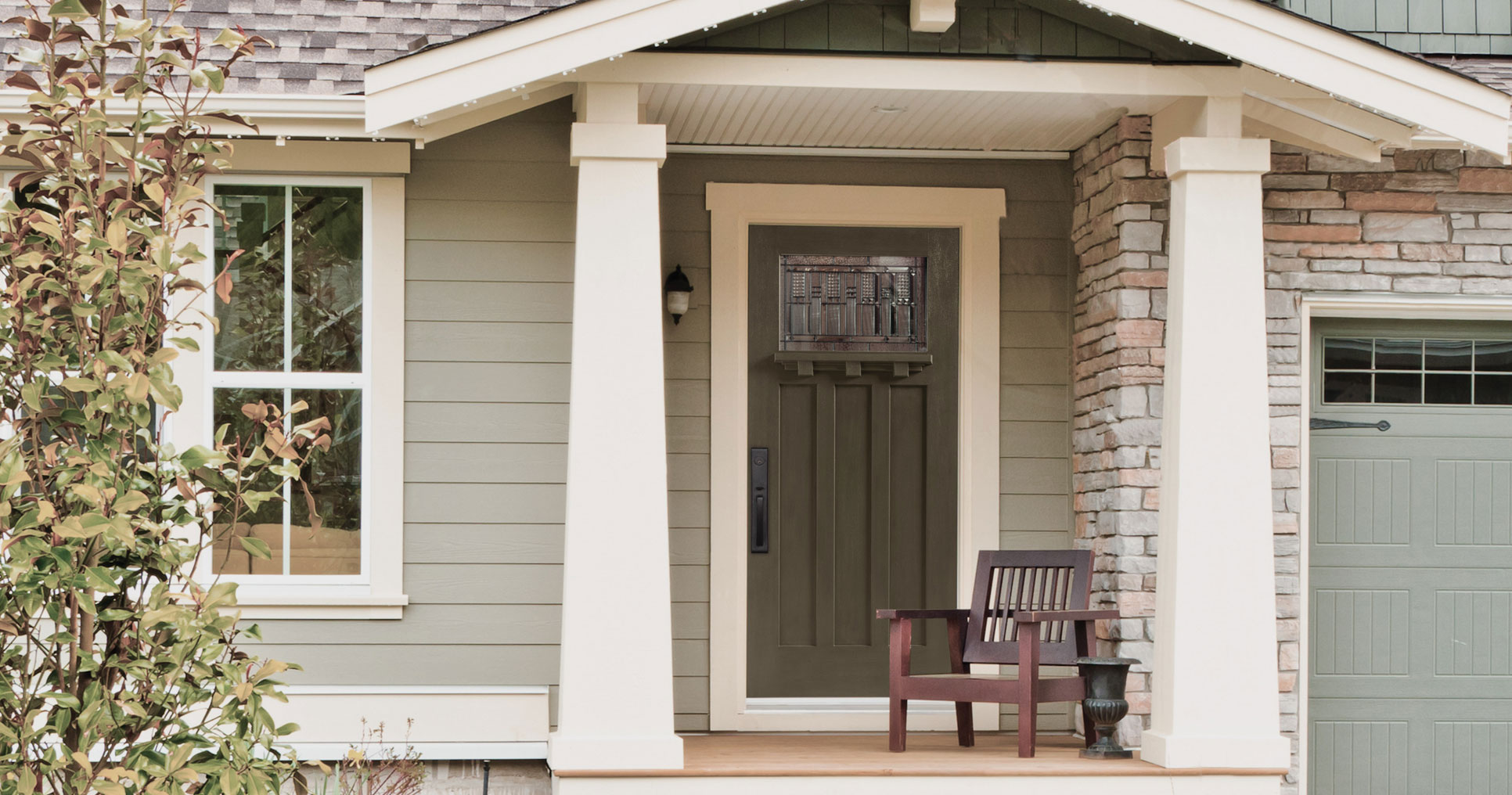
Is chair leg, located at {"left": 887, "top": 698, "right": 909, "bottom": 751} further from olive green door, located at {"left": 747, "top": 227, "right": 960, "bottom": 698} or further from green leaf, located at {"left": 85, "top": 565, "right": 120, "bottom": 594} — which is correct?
green leaf, located at {"left": 85, "top": 565, "right": 120, "bottom": 594}

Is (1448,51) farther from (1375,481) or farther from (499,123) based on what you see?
(499,123)

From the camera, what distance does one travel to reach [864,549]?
5.89m

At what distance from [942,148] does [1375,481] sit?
2.27 m

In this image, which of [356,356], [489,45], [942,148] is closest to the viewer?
[489,45]

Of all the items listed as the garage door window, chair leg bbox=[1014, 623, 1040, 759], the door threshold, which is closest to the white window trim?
the door threshold

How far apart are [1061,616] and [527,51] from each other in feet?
8.75

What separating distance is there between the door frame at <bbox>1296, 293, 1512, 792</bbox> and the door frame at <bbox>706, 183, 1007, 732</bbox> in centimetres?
123

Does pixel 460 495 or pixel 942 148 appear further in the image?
pixel 942 148

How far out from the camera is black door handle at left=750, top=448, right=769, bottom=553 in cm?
578

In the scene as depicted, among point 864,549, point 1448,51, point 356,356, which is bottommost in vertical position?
point 864,549

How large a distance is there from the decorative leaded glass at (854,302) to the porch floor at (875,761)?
171cm

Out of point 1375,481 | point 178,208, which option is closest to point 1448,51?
point 1375,481

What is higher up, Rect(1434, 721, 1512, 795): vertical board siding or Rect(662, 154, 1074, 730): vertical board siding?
Rect(662, 154, 1074, 730): vertical board siding

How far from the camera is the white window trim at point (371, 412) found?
5156mm
